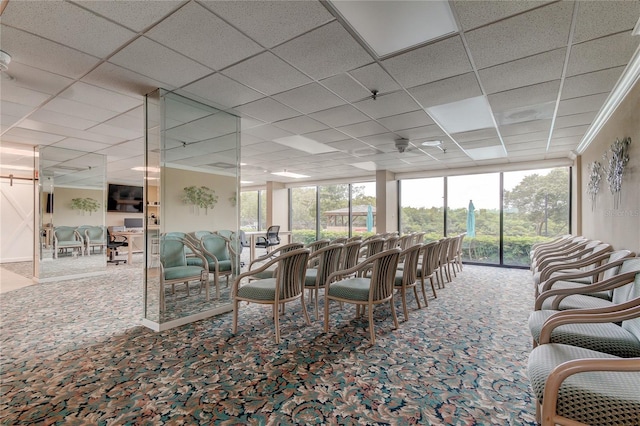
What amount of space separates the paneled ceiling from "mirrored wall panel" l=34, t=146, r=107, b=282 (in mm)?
1168

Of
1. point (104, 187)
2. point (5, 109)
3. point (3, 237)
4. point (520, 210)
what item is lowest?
point (3, 237)

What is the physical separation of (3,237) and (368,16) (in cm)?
1131

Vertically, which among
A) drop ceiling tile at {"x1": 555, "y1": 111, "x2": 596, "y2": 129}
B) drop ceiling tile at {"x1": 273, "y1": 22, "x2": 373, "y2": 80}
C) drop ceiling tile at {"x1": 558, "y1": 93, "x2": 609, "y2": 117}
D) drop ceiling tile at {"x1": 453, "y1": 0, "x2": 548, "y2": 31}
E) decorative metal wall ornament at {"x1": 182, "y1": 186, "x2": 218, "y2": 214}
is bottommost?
decorative metal wall ornament at {"x1": 182, "y1": 186, "x2": 218, "y2": 214}

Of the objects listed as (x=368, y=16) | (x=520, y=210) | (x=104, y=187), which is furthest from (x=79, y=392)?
(x=520, y=210)

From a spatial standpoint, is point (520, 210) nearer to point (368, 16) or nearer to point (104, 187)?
point (368, 16)

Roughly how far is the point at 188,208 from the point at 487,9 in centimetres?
346

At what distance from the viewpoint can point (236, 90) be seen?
327 cm

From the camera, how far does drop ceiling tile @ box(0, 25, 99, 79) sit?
89.8 inches

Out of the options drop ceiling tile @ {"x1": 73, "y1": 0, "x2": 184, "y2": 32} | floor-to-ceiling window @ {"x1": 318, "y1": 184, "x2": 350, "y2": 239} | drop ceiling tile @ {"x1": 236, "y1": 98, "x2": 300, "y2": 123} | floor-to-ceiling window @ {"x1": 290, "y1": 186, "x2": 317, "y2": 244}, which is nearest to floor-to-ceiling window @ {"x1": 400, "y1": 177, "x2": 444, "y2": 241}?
floor-to-ceiling window @ {"x1": 318, "y1": 184, "x2": 350, "y2": 239}

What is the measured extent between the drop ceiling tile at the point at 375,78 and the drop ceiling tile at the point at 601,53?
145 cm

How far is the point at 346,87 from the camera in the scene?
315 centimetres

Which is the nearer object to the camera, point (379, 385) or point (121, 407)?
point (121, 407)

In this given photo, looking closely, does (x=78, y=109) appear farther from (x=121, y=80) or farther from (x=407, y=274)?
(x=407, y=274)

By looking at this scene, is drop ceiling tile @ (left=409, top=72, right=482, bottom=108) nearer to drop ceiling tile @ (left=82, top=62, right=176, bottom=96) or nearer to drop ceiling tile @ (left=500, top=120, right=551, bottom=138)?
drop ceiling tile @ (left=500, top=120, right=551, bottom=138)
